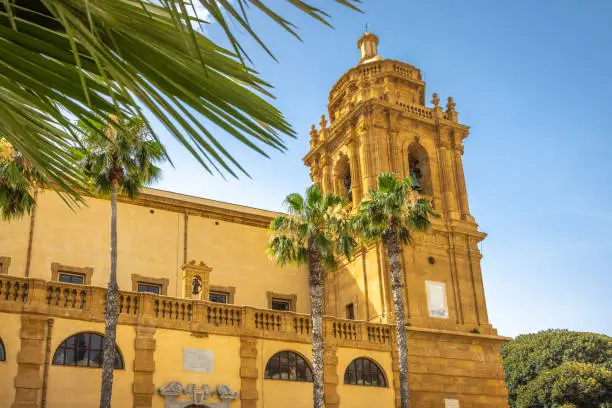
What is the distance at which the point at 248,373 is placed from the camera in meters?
24.2

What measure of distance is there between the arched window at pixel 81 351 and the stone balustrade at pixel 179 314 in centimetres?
62

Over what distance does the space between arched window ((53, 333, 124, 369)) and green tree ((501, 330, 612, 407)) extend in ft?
111

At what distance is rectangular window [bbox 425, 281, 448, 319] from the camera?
30.1m

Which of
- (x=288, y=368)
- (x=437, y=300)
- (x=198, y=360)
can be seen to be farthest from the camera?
(x=437, y=300)

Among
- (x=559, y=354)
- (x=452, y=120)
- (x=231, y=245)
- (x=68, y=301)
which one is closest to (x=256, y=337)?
(x=68, y=301)

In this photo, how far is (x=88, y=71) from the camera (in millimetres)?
1944

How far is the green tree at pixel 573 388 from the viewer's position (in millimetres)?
40750

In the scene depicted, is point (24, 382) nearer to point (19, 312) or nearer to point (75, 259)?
point (19, 312)

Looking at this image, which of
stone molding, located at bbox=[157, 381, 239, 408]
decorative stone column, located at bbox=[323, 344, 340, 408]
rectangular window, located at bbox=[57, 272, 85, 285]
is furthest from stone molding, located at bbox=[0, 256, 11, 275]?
decorative stone column, located at bbox=[323, 344, 340, 408]

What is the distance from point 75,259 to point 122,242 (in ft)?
7.37

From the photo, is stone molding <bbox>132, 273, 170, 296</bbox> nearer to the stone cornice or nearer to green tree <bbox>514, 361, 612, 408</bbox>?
the stone cornice

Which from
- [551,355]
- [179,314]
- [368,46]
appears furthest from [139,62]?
[551,355]

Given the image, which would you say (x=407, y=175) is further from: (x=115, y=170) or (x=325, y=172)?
(x=115, y=170)

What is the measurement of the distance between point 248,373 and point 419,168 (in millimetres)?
14756
